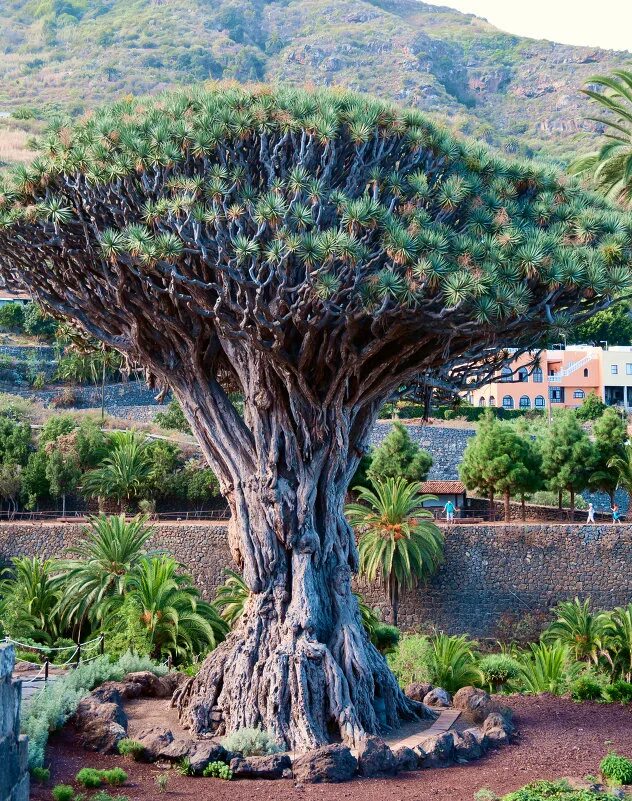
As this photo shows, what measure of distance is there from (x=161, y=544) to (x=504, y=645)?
8.98 metres

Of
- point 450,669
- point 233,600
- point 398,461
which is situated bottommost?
point 450,669

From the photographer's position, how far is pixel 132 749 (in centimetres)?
1170

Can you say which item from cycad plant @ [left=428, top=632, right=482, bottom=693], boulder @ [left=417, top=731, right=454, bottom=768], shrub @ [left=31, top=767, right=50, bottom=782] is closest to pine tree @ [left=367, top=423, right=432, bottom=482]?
cycad plant @ [left=428, top=632, right=482, bottom=693]

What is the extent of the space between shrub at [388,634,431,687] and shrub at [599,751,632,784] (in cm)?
568

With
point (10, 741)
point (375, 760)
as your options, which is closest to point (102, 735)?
point (375, 760)

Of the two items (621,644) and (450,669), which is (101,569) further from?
(621,644)

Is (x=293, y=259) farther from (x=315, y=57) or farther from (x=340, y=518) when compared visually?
(x=315, y=57)

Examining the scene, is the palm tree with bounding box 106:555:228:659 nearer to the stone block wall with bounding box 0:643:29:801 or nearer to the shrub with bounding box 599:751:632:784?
the shrub with bounding box 599:751:632:784

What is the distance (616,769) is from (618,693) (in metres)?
5.05

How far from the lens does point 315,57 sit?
110 m

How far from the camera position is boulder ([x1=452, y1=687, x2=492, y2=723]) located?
13.8 metres

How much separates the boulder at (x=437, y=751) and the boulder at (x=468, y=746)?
0.11 m

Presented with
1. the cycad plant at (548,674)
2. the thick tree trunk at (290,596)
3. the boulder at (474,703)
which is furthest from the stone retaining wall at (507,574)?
the thick tree trunk at (290,596)

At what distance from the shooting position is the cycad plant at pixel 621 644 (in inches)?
757
